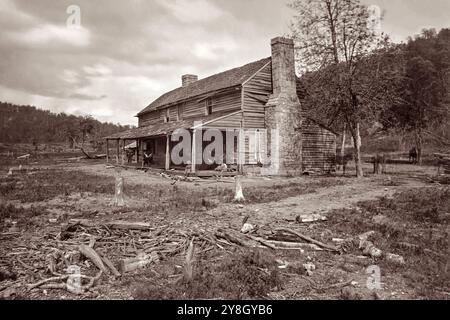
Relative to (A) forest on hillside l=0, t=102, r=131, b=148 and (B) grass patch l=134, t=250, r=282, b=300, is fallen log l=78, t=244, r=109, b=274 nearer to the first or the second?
(B) grass patch l=134, t=250, r=282, b=300

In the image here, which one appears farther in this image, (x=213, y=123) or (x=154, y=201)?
(x=213, y=123)

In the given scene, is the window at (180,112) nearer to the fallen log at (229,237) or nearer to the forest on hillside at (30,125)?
the fallen log at (229,237)

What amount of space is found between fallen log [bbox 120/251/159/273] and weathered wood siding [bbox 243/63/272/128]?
1861 centimetres

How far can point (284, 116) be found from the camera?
23.6 meters

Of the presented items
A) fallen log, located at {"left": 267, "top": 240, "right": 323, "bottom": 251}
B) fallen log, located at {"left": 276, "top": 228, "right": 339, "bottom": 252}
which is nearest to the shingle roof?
fallen log, located at {"left": 276, "top": 228, "right": 339, "bottom": 252}

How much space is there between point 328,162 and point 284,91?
6.80 meters

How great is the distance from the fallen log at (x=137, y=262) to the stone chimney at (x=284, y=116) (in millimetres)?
17700

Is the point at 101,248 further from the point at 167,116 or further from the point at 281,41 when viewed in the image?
the point at 167,116

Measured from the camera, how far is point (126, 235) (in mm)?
7605

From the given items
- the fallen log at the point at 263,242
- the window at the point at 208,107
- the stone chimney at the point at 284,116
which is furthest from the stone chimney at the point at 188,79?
the fallen log at the point at 263,242

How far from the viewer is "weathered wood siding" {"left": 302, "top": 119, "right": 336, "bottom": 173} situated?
993 inches

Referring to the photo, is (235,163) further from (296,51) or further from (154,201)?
(154,201)

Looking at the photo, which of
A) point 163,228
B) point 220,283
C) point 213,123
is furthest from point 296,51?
point 220,283
